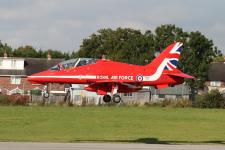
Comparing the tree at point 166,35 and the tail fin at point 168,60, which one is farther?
the tree at point 166,35

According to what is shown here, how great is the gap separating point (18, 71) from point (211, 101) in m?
44.0

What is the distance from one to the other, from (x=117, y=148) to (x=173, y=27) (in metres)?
89.6

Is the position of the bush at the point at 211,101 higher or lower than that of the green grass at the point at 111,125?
higher

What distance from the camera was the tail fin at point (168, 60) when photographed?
36.4m

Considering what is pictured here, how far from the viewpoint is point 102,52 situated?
4840 inches

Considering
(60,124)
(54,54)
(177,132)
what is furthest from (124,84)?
(54,54)

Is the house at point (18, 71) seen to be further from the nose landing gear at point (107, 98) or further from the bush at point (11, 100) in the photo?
the nose landing gear at point (107, 98)

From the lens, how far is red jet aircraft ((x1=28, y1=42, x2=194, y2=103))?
32281mm

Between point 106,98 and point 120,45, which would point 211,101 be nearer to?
→ point 106,98

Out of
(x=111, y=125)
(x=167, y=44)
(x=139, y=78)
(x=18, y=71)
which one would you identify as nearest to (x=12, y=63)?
(x=18, y=71)

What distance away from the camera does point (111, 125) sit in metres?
39.4

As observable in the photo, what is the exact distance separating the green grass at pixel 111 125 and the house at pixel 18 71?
149ft

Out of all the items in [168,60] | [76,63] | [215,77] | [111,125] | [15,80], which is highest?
[215,77]

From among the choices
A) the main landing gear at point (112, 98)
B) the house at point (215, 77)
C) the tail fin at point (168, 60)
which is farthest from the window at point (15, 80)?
the main landing gear at point (112, 98)
